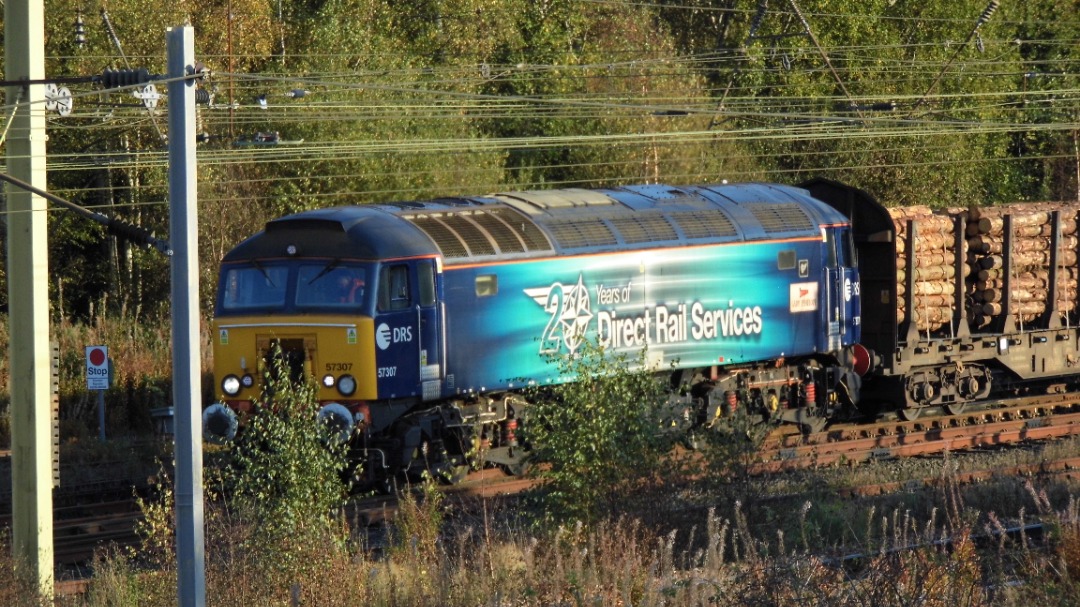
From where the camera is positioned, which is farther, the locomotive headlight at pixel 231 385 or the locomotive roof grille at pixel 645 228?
the locomotive roof grille at pixel 645 228

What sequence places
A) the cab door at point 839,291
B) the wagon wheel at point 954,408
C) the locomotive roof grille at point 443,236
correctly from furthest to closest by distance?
the wagon wheel at point 954,408 < the cab door at point 839,291 < the locomotive roof grille at point 443,236

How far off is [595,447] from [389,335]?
4039 mm

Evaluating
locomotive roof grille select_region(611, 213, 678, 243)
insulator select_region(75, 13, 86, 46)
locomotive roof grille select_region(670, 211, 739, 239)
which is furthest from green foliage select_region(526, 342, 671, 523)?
insulator select_region(75, 13, 86, 46)

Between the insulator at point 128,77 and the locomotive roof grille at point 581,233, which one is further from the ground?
the insulator at point 128,77

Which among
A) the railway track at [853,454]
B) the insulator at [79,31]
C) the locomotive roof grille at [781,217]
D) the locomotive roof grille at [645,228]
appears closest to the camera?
the railway track at [853,454]

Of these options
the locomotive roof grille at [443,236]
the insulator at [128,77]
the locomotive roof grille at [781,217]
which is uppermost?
the insulator at [128,77]

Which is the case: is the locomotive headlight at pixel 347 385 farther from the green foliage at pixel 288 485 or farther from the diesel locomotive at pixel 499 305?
the green foliage at pixel 288 485

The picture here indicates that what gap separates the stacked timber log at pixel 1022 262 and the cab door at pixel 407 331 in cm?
939

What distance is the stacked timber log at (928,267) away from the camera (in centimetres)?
2098

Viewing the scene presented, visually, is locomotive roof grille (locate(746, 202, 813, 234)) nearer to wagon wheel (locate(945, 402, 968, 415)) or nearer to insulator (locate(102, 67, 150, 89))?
wagon wheel (locate(945, 402, 968, 415))

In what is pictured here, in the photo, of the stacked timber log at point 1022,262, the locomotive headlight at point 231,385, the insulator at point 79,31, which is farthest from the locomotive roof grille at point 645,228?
the insulator at point 79,31

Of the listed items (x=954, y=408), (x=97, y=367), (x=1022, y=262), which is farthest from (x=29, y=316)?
(x=1022, y=262)

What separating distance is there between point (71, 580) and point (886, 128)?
2494cm

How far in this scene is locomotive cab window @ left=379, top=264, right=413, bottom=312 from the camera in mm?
15875
